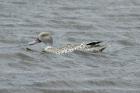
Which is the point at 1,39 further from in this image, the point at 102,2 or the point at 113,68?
the point at 102,2

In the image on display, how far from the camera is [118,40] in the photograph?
1614cm

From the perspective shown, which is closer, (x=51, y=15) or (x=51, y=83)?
(x=51, y=83)

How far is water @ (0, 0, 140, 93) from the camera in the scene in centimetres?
1199

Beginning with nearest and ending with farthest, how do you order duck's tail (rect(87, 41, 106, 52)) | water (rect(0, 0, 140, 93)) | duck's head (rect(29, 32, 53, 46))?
1. water (rect(0, 0, 140, 93))
2. duck's tail (rect(87, 41, 106, 52))
3. duck's head (rect(29, 32, 53, 46))

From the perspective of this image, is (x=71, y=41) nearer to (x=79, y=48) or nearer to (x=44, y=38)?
(x=44, y=38)

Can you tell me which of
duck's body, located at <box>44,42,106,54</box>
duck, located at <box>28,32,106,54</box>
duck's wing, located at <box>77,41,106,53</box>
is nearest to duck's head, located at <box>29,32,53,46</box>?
duck, located at <box>28,32,106,54</box>

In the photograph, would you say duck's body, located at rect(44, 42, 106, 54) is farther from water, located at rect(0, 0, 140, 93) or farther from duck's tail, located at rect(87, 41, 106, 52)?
water, located at rect(0, 0, 140, 93)

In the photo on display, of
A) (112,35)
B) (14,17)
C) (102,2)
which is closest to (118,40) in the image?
(112,35)

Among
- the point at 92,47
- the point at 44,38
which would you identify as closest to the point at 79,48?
the point at 92,47

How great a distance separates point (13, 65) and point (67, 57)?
4.84 feet

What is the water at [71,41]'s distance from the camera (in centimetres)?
1199

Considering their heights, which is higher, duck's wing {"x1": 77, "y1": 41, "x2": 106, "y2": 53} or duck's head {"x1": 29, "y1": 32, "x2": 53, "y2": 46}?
duck's head {"x1": 29, "y1": 32, "x2": 53, "y2": 46}

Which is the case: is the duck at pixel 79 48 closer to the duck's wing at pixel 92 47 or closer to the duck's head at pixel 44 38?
the duck's wing at pixel 92 47

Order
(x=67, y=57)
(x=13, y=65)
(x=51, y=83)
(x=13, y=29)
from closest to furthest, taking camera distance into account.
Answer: (x=51, y=83) < (x=13, y=65) < (x=67, y=57) < (x=13, y=29)
